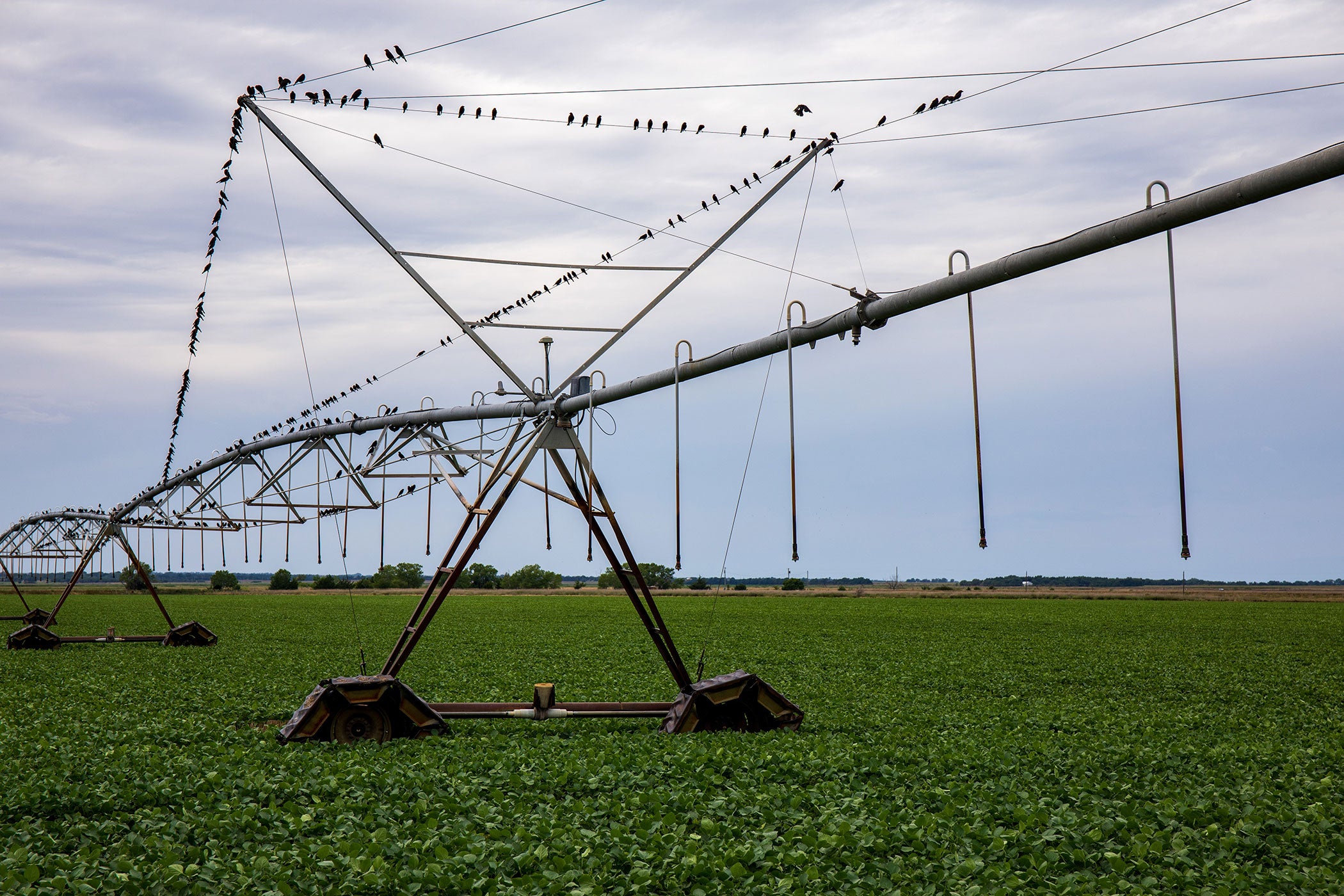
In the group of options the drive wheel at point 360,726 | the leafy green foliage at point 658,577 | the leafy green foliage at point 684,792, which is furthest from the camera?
the leafy green foliage at point 658,577

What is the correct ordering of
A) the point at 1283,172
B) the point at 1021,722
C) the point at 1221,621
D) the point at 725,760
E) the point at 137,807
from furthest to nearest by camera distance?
the point at 1221,621
the point at 1021,722
the point at 725,760
the point at 137,807
the point at 1283,172

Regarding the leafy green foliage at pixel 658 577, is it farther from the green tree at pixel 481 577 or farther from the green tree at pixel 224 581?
the green tree at pixel 224 581

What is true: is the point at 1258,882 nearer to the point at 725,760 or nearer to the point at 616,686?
the point at 725,760

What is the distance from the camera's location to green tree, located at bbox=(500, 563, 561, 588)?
108188 mm

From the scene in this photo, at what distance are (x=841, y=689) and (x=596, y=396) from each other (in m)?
9.84

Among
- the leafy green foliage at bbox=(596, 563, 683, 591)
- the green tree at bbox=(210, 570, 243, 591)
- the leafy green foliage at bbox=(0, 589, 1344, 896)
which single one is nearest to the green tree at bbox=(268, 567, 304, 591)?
the green tree at bbox=(210, 570, 243, 591)

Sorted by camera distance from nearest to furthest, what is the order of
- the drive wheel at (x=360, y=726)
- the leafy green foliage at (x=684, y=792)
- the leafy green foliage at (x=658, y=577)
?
the leafy green foliage at (x=684, y=792), the drive wheel at (x=360, y=726), the leafy green foliage at (x=658, y=577)

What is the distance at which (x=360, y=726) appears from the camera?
13375 millimetres

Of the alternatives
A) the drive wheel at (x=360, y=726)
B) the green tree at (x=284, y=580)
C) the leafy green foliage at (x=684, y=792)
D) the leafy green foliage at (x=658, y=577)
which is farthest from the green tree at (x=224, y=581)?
the drive wheel at (x=360, y=726)

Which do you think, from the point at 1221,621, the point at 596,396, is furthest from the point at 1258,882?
the point at 1221,621

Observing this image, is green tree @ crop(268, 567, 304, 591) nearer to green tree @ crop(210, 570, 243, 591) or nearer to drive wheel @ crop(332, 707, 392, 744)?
green tree @ crop(210, 570, 243, 591)

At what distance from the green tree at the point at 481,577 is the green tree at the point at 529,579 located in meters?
0.93

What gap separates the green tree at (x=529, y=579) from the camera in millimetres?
108188

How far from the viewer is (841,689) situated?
20.9 m
